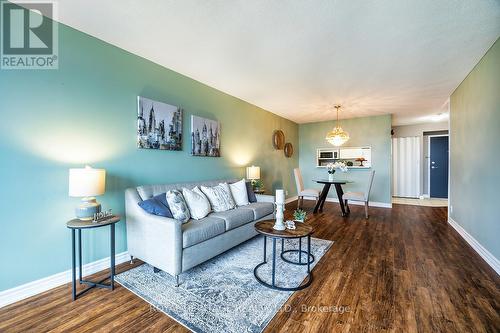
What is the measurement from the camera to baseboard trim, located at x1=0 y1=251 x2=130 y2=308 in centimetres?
177

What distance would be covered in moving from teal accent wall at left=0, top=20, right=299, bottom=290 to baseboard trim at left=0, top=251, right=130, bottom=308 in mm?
48

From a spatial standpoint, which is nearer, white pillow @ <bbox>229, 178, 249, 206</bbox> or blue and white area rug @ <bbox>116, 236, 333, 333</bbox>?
blue and white area rug @ <bbox>116, 236, 333, 333</bbox>

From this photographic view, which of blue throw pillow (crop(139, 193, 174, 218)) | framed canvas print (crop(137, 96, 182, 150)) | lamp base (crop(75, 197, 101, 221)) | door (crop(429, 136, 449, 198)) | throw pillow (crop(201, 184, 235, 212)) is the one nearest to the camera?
lamp base (crop(75, 197, 101, 221))

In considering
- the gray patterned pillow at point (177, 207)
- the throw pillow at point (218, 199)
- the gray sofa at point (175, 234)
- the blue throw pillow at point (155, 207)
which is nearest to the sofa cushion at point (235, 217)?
the gray sofa at point (175, 234)

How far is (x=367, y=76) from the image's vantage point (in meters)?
3.26

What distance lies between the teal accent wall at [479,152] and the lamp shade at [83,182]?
4.08 meters

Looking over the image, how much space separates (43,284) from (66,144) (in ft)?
4.29

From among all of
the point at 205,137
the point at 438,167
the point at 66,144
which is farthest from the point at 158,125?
the point at 438,167

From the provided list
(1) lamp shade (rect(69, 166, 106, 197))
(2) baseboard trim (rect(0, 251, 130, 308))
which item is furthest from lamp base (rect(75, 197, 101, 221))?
(2) baseboard trim (rect(0, 251, 130, 308))

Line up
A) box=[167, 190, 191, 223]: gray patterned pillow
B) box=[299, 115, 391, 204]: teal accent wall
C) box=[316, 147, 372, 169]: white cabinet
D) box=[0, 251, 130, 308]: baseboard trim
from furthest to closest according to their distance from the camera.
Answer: box=[316, 147, 372, 169]: white cabinet, box=[299, 115, 391, 204]: teal accent wall, box=[167, 190, 191, 223]: gray patterned pillow, box=[0, 251, 130, 308]: baseboard trim

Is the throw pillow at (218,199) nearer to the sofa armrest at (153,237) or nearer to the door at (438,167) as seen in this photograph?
the sofa armrest at (153,237)

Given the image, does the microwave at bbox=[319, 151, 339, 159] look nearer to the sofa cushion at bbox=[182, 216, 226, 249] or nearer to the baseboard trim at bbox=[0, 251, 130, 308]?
the sofa cushion at bbox=[182, 216, 226, 249]

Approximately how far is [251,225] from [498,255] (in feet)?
8.87

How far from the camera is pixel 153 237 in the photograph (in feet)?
7.04
